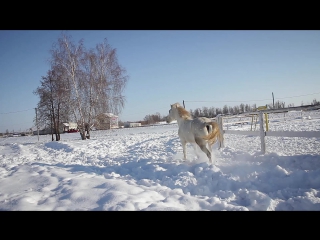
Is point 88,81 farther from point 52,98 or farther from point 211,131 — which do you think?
point 211,131

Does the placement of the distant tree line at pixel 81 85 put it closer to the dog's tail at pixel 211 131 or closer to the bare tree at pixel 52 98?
the bare tree at pixel 52 98

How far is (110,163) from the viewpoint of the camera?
5.45 metres

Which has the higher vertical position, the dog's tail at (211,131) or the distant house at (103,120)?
the distant house at (103,120)

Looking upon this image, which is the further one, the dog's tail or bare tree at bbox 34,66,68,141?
bare tree at bbox 34,66,68,141

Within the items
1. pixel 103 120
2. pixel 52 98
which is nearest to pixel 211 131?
pixel 103 120

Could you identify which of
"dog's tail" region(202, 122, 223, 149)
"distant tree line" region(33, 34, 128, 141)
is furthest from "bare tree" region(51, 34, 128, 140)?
"dog's tail" region(202, 122, 223, 149)

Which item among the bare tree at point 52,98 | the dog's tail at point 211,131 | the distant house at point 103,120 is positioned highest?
the bare tree at point 52,98

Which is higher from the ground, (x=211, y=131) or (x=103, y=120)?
(x=103, y=120)

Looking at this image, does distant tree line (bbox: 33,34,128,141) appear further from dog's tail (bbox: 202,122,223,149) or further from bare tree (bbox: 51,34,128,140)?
dog's tail (bbox: 202,122,223,149)

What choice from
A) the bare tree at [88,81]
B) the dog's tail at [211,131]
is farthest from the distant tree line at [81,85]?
the dog's tail at [211,131]
